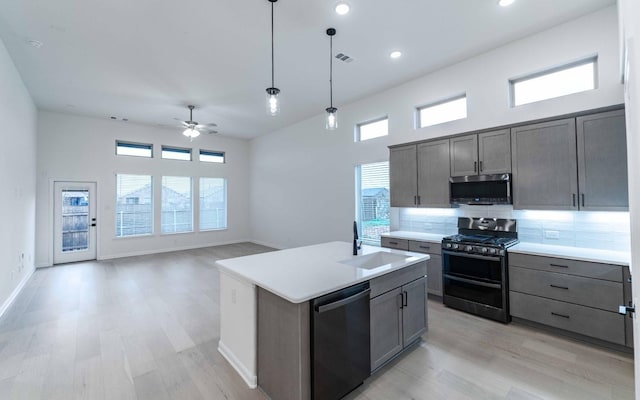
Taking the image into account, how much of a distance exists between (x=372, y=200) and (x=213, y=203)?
221 inches

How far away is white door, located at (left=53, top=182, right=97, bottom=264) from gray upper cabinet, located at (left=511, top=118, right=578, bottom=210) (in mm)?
8750

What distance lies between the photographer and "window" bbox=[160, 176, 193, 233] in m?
7.88

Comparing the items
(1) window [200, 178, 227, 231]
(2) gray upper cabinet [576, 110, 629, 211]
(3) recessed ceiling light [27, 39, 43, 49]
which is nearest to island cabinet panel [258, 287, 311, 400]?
(2) gray upper cabinet [576, 110, 629, 211]

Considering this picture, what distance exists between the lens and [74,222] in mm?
6645

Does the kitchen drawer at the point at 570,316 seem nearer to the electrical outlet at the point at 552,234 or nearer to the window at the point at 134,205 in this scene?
the electrical outlet at the point at 552,234

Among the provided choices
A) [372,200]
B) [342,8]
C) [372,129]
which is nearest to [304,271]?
[342,8]

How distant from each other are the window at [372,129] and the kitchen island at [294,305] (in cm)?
306

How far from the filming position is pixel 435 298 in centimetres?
396

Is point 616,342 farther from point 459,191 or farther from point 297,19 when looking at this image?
point 297,19

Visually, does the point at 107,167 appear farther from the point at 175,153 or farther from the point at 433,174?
the point at 433,174

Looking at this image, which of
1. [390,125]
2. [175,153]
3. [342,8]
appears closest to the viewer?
[342,8]

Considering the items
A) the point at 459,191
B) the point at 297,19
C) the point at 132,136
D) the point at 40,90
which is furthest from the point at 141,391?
the point at 132,136

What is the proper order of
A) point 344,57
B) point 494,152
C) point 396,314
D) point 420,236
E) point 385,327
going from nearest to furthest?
1. point 385,327
2. point 396,314
3. point 494,152
4. point 344,57
5. point 420,236

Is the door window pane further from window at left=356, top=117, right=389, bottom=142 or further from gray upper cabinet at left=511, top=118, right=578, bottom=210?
gray upper cabinet at left=511, top=118, right=578, bottom=210
